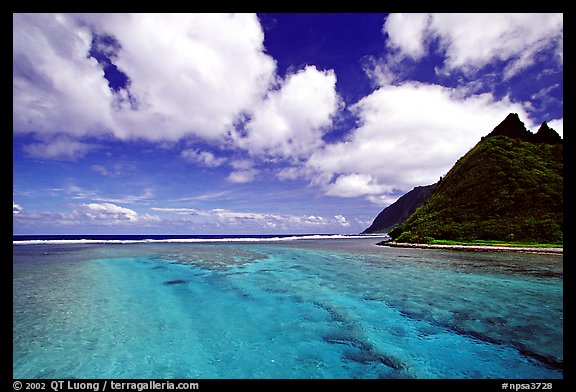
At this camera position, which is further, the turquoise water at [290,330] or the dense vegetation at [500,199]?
the dense vegetation at [500,199]

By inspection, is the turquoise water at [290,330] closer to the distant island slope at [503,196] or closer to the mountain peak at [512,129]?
the distant island slope at [503,196]

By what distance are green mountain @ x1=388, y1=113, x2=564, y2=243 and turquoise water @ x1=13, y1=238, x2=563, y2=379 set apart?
51780 mm

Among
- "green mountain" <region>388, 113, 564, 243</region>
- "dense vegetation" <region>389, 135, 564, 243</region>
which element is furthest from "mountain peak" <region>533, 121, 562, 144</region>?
"dense vegetation" <region>389, 135, 564, 243</region>

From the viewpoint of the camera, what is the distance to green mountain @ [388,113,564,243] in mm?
57625

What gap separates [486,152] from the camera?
264ft

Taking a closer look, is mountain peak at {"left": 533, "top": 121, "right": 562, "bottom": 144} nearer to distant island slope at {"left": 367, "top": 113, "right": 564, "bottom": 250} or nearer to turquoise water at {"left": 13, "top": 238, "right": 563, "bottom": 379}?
distant island slope at {"left": 367, "top": 113, "right": 564, "bottom": 250}

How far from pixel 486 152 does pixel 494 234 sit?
116 feet

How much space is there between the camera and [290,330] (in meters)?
10.5

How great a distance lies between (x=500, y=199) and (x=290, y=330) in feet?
266

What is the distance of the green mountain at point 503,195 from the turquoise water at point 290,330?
51780 mm

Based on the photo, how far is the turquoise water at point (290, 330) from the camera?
24.4 feet

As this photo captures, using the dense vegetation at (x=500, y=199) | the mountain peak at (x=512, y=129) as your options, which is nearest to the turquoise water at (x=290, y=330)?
the dense vegetation at (x=500, y=199)

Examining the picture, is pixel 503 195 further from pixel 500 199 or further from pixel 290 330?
pixel 290 330
